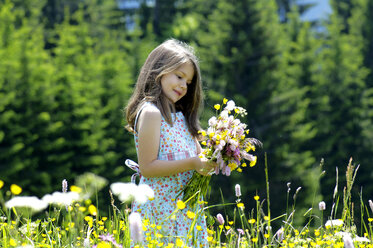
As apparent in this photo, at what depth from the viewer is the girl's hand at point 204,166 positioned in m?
2.56

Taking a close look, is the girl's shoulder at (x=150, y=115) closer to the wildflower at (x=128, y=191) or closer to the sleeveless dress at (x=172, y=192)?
the sleeveless dress at (x=172, y=192)

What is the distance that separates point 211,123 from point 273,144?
58.9 ft

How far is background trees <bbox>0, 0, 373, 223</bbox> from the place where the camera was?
18438mm

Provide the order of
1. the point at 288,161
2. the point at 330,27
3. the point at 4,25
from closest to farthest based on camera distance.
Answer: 1. the point at 288,161
2. the point at 4,25
3. the point at 330,27

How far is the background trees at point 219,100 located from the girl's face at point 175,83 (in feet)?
43.8

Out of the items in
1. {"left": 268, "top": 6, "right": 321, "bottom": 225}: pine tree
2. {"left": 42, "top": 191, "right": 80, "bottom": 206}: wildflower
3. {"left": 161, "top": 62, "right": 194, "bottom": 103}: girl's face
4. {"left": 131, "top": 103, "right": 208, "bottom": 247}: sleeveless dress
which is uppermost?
{"left": 161, "top": 62, "right": 194, "bottom": 103}: girl's face

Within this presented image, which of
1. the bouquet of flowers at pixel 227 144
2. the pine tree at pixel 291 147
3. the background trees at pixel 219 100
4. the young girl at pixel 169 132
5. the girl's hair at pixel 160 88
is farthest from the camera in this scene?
the pine tree at pixel 291 147

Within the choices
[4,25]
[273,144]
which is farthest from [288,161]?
[4,25]

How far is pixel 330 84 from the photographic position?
25453 millimetres

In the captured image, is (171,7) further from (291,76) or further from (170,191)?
(170,191)

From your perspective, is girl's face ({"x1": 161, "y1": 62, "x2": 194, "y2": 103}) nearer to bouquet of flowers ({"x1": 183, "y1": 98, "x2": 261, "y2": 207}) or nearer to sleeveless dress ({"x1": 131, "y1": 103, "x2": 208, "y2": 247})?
sleeveless dress ({"x1": 131, "y1": 103, "x2": 208, "y2": 247})

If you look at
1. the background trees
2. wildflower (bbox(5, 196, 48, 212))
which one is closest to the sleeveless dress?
wildflower (bbox(5, 196, 48, 212))

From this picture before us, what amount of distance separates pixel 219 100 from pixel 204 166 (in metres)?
16.7

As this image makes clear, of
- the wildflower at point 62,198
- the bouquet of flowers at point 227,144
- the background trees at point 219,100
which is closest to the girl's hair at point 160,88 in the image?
the bouquet of flowers at point 227,144
